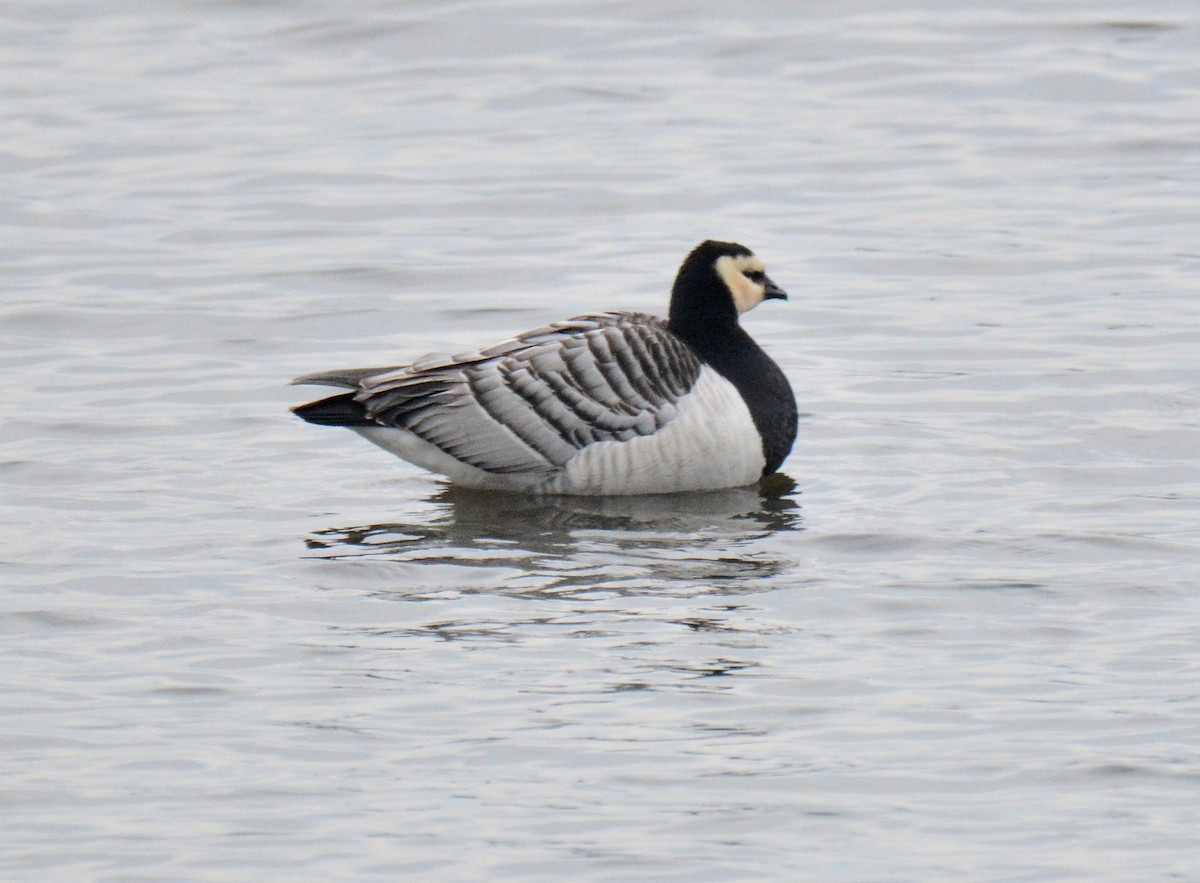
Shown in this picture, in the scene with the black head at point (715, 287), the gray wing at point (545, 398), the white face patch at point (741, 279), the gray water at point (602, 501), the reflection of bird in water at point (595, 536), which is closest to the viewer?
the gray water at point (602, 501)

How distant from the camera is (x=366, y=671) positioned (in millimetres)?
8898

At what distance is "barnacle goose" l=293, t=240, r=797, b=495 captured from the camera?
11750 millimetres

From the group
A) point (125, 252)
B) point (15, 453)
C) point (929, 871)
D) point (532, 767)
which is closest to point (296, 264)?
point (125, 252)

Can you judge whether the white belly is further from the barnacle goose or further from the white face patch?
the white face patch

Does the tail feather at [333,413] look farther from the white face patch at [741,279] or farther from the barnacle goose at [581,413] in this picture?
the white face patch at [741,279]

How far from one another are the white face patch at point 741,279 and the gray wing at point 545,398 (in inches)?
21.3

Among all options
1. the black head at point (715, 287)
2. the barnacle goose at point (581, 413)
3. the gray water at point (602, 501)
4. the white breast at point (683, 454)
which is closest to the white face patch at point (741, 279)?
the black head at point (715, 287)

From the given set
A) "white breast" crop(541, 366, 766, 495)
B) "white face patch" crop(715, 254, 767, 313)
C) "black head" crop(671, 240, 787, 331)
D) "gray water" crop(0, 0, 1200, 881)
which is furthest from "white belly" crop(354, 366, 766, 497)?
"white face patch" crop(715, 254, 767, 313)

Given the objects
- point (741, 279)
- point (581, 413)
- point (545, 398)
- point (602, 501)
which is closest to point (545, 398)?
point (545, 398)

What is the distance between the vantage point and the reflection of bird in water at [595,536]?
34.1 feet

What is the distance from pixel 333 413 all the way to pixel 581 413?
1305 mm

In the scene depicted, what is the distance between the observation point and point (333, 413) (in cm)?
1185

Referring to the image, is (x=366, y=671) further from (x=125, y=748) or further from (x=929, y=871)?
(x=929, y=871)

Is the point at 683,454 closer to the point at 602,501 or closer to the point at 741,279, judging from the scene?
the point at 602,501
